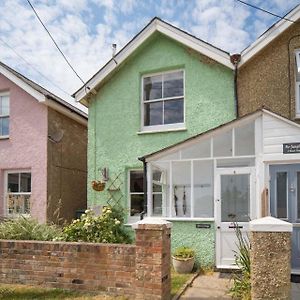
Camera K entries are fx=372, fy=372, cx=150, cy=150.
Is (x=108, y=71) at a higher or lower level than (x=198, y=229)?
higher

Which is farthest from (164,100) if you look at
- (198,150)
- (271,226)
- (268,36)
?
(271,226)

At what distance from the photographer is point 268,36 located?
10016 mm

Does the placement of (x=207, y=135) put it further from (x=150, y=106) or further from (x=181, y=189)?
(x=150, y=106)

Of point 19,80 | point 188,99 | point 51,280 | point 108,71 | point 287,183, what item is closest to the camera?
point 51,280

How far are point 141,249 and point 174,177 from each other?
13.8ft

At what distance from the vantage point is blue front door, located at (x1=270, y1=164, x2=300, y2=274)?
8.38m

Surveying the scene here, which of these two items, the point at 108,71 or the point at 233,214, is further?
the point at 108,71

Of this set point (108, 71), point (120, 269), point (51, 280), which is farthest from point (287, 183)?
point (108, 71)

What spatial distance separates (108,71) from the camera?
1159cm

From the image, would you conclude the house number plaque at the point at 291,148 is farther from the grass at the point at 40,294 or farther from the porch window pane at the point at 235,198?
the grass at the point at 40,294

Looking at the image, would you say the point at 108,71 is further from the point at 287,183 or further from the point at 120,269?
the point at 120,269

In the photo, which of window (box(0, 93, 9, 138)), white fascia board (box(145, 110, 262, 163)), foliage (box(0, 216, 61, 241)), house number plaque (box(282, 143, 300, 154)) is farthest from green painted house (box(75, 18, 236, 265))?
window (box(0, 93, 9, 138))

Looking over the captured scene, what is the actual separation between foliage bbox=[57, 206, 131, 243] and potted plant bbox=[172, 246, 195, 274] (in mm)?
1744

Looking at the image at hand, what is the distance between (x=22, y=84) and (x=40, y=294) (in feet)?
27.0
